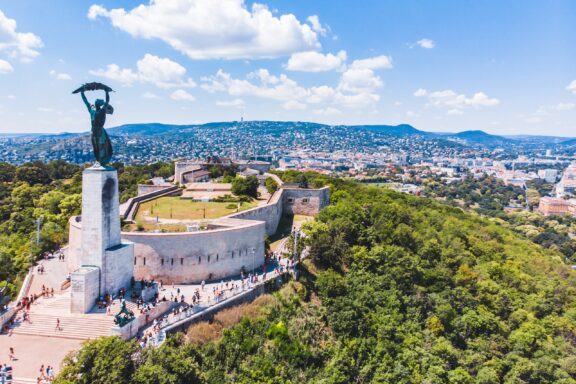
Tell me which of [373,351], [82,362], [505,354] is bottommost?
[505,354]

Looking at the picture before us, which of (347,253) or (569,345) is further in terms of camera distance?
(347,253)

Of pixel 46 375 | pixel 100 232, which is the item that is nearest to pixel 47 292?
pixel 100 232

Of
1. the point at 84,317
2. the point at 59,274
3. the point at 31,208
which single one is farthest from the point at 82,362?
the point at 31,208

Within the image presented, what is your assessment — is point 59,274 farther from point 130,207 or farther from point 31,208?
point 31,208

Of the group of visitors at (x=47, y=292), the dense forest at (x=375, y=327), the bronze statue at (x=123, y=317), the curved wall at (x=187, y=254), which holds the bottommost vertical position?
the dense forest at (x=375, y=327)

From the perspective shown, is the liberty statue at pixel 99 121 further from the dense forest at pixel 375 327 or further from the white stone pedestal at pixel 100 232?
the dense forest at pixel 375 327

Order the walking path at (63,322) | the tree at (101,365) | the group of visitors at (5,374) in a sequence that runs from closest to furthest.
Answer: the tree at (101,365), the group of visitors at (5,374), the walking path at (63,322)

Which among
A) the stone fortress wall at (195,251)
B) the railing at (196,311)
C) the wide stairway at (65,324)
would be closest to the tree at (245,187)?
the stone fortress wall at (195,251)

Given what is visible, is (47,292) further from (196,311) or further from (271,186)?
(271,186)
